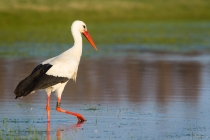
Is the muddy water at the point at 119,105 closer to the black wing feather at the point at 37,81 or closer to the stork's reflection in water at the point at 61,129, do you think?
the stork's reflection in water at the point at 61,129

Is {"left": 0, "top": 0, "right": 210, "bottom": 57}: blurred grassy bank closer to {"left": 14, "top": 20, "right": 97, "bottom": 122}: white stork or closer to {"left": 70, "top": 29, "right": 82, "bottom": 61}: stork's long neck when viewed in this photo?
{"left": 70, "top": 29, "right": 82, "bottom": 61}: stork's long neck

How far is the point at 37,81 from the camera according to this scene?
10133 millimetres

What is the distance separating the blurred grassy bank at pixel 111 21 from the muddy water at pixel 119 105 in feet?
36.1

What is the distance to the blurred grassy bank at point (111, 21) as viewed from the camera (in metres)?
32.9

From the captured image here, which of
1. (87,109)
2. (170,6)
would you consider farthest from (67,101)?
(170,6)

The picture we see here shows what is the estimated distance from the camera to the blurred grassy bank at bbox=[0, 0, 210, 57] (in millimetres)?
32938

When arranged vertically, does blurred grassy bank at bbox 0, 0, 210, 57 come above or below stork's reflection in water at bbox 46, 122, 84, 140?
above

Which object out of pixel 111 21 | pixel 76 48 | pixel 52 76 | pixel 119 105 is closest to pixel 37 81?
pixel 52 76

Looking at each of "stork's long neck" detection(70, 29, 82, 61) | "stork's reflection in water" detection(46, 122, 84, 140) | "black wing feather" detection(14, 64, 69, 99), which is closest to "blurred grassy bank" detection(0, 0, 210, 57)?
"stork's long neck" detection(70, 29, 82, 61)

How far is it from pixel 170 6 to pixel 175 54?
32.6 metres

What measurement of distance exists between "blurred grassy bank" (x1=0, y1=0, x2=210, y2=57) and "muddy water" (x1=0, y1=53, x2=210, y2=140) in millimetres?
11013

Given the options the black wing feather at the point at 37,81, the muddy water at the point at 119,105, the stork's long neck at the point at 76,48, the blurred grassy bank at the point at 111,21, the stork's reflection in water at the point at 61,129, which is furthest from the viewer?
the blurred grassy bank at the point at 111,21

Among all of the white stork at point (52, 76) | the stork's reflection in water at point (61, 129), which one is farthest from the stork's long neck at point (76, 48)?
the stork's reflection in water at point (61, 129)

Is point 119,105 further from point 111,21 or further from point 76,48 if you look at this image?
point 111,21
